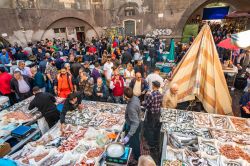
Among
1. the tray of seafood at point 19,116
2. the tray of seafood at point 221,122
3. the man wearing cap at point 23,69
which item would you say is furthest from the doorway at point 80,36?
the tray of seafood at point 221,122

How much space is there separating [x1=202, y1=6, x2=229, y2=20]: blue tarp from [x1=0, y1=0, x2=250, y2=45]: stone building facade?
325 cm

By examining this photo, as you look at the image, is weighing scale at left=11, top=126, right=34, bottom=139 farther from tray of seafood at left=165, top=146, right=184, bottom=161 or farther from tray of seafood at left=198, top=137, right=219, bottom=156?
tray of seafood at left=198, top=137, right=219, bottom=156

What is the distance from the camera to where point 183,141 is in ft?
13.8

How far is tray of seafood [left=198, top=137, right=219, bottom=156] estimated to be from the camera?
12.5 feet

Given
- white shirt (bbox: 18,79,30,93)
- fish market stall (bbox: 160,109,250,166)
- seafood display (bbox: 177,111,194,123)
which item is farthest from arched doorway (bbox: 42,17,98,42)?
fish market stall (bbox: 160,109,250,166)

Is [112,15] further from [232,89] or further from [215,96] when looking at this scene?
[215,96]

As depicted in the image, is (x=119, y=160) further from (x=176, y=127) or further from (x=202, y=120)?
(x=202, y=120)

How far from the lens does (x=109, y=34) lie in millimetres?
20891

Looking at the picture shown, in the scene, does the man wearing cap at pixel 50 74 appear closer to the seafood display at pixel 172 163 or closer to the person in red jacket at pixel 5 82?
the person in red jacket at pixel 5 82

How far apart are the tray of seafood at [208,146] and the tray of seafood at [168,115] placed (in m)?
0.97

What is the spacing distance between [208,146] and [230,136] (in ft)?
2.54

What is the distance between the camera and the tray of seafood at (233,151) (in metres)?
3.69

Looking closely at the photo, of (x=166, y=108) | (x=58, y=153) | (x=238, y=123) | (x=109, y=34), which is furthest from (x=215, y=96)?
(x=109, y=34)

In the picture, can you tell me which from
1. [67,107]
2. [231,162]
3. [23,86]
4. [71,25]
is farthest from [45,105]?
[71,25]
